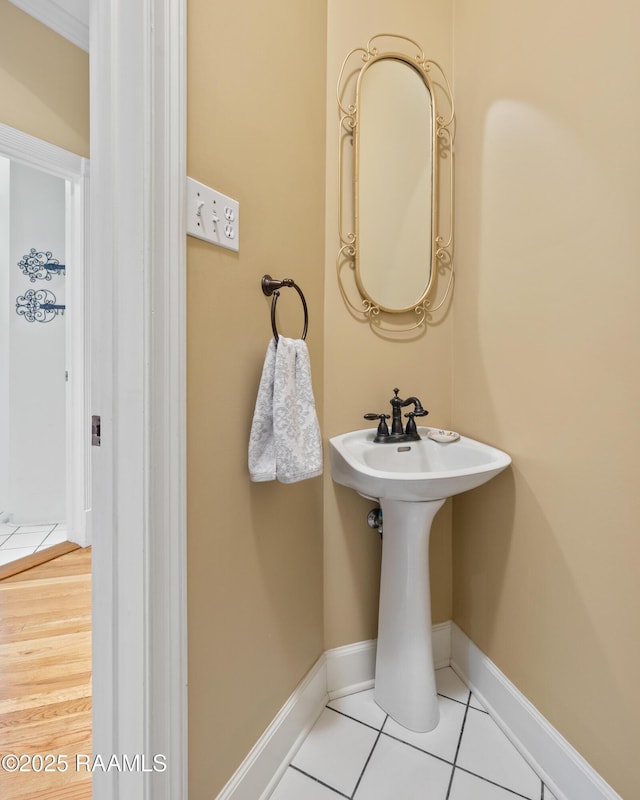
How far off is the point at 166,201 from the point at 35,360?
8.26 ft

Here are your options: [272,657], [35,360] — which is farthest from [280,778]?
[35,360]

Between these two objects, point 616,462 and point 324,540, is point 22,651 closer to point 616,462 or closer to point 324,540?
point 324,540

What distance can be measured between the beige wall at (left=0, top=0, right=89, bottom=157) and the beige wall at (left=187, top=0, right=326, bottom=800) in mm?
1673

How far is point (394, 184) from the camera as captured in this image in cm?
139

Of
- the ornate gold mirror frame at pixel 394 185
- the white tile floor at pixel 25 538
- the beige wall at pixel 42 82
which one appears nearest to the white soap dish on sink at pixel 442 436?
the ornate gold mirror frame at pixel 394 185

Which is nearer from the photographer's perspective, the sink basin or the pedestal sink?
the sink basin

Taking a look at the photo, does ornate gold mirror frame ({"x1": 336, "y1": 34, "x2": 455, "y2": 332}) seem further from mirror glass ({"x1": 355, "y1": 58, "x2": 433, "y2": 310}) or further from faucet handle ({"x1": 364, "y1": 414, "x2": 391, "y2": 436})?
faucet handle ({"x1": 364, "y1": 414, "x2": 391, "y2": 436})

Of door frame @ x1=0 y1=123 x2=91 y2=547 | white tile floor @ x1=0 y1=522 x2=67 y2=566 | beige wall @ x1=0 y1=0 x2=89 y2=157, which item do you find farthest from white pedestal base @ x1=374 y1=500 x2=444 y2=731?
beige wall @ x1=0 y1=0 x2=89 y2=157

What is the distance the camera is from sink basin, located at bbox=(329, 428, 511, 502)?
1034 mm

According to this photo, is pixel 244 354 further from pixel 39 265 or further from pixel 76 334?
pixel 39 265

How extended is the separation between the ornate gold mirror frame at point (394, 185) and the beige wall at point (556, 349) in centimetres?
7

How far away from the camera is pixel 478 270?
4.41 ft

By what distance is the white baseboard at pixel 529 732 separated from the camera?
958mm

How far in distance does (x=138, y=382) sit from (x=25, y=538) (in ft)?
8.08
